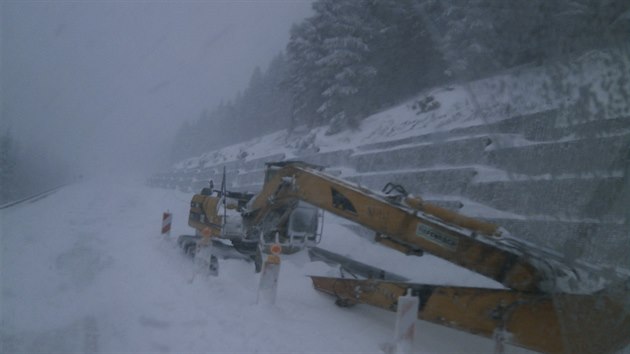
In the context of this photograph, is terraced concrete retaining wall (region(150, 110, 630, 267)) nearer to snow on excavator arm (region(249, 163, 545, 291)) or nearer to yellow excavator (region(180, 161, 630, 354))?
yellow excavator (region(180, 161, 630, 354))

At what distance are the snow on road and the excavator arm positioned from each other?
74 centimetres

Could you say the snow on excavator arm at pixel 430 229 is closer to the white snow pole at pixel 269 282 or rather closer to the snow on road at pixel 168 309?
the white snow pole at pixel 269 282

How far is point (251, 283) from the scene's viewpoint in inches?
309

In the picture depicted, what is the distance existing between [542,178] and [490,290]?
6.09ft

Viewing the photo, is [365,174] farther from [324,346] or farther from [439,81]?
[324,346]

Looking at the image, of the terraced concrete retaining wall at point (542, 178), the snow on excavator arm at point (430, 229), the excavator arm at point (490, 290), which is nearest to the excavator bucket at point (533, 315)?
the excavator arm at point (490, 290)

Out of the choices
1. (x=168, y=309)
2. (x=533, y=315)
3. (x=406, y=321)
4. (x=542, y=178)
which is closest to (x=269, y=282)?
(x=168, y=309)

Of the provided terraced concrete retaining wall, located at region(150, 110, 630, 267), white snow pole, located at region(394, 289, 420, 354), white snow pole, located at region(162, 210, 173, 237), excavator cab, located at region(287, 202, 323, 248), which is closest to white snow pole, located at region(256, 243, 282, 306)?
white snow pole, located at region(394, 289, 420, 354)

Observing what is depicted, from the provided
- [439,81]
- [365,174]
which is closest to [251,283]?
[365,174]

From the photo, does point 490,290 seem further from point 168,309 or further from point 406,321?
point 168,309

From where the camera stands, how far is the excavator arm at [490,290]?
3785 mm

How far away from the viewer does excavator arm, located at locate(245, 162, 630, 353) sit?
3.79 meters

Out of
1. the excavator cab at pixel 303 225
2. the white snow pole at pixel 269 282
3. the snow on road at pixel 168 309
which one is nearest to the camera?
the snow on road at pixel 168 309

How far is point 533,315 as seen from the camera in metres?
4.21
